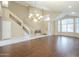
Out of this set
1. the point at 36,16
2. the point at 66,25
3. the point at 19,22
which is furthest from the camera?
the point at 36,16

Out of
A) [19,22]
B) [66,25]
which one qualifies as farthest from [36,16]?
[66,25]

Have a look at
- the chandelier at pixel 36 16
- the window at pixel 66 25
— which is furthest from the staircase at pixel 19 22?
the window at pixel 66 25

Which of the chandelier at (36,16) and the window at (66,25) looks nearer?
the window at (66,25)

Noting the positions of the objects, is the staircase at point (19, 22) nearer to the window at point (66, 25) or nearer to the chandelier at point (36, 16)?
the chandelier at point (36, 16)

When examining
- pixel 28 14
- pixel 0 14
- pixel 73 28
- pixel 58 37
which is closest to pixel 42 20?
pixel 28 14

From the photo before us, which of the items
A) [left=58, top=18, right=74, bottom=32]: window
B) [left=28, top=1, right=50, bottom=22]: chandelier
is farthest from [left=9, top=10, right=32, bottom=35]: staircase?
[left=58, top=18, right=74, bottom=32]: window

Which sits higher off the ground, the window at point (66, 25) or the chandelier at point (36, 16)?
the chandelier at point (36, 16)

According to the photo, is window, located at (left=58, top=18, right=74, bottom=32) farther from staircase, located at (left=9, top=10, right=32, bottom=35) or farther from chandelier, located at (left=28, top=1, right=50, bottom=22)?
staircase, located at (left=9, top=10, right=32, bottom=35)

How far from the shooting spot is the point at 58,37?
10.2 ft

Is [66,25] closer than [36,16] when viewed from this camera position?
Yes

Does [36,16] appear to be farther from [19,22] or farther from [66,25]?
[66,25]

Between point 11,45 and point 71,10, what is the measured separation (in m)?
A: 2.01

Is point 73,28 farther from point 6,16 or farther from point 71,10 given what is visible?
point 6,16

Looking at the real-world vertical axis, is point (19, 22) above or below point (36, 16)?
below
